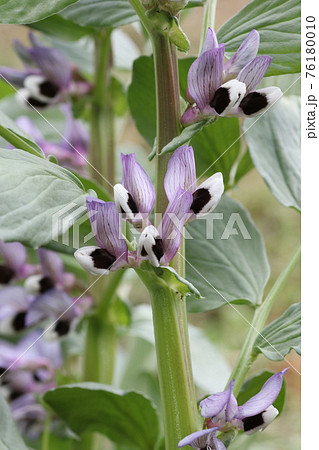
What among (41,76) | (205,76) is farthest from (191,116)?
(41,76)

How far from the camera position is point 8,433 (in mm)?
342

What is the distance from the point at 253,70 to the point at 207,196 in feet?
0.18

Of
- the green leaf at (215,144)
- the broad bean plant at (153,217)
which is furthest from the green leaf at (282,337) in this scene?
the green leaf at (215,144)

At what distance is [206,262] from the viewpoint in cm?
36

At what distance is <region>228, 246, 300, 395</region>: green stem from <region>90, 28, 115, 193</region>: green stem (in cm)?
18

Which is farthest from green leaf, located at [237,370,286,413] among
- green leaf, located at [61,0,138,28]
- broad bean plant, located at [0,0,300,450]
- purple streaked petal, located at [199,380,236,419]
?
green leaf, located at [61,0,138,28]

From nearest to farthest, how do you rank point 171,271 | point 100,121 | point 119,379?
point 171,271
point 100,121
point 119,379

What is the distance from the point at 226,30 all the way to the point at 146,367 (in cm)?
45

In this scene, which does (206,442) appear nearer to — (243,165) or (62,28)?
(243,165)

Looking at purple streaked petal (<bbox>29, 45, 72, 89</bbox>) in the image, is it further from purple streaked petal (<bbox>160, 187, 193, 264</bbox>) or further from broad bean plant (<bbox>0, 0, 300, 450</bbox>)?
purple streaked petal (<bbox>160, 187, 193, 264</bbox>)

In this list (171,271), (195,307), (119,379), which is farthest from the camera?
(119,379)

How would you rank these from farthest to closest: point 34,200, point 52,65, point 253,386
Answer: point 52,65
point 253,386
point 34,200

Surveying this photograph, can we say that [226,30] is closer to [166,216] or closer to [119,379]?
[166,216]
